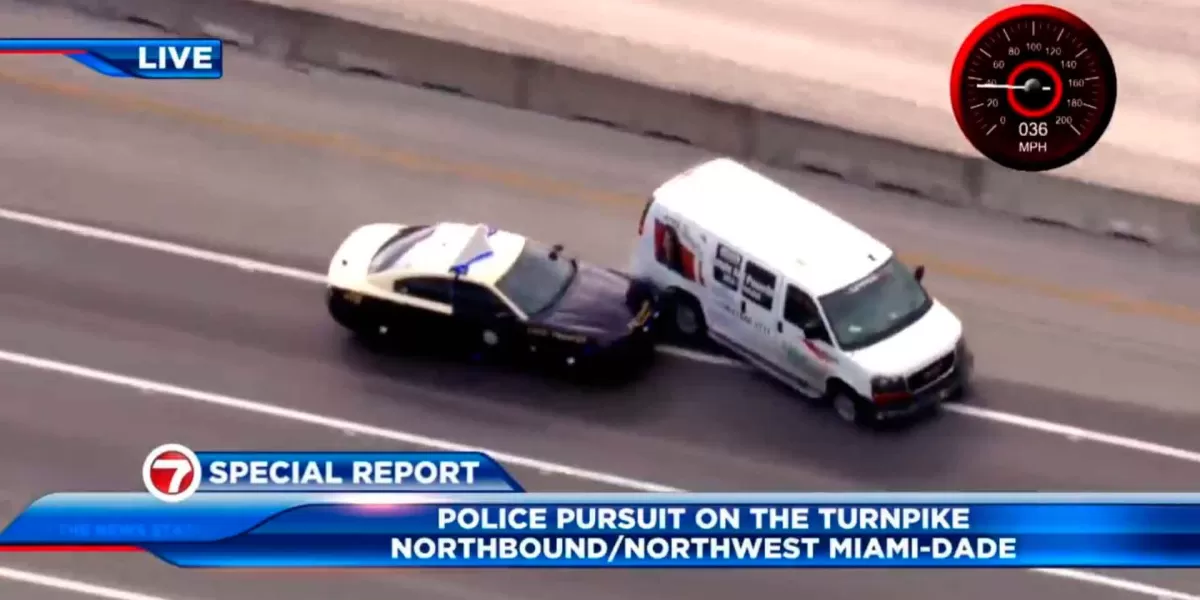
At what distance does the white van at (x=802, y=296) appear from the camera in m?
17.6

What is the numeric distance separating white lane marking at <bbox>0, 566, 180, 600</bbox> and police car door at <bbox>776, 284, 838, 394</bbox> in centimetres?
683

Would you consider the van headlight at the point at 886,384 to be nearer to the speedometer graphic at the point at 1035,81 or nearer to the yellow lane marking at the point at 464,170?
the yellow lane marking at the point at 464,170

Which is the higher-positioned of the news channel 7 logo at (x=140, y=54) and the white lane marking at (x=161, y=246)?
the news channel 7 logo at (x=140, y=54)

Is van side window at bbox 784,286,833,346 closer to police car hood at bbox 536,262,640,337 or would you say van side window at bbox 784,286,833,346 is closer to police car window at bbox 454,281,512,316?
police car hood at bbox 536,262,640,337

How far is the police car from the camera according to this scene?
1802 centimetres

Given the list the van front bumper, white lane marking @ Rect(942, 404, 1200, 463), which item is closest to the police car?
the van front bumper

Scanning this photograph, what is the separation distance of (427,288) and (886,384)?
4.97m

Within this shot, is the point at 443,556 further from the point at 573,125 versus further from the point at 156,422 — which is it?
the point at 573,125

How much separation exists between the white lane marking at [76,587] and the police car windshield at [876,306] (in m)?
7.30

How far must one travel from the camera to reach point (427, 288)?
59.7ft

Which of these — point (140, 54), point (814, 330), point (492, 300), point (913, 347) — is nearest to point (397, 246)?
point (492, 300)

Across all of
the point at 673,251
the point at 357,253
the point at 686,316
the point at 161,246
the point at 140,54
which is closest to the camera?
the point at 673,251

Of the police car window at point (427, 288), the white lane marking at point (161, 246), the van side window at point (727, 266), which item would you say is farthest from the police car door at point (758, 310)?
the white lane marking at point (161, 246)

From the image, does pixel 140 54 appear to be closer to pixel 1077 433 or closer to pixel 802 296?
pixel 802 296
